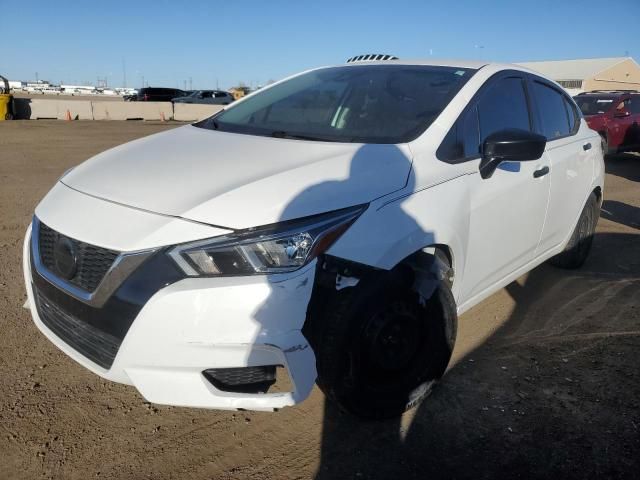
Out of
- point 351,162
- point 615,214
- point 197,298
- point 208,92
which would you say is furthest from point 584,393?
point 208,92

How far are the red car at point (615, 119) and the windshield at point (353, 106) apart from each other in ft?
34.7

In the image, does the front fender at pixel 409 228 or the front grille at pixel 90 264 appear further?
the front fender at pixel 409 228

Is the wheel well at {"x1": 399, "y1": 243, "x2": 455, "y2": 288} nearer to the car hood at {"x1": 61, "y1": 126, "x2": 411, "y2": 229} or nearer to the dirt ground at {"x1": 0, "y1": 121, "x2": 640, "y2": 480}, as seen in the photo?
the car hood at {"x1": 61, "y1": 126, "x2": 411, "y2": 229}

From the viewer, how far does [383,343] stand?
92.0 inches

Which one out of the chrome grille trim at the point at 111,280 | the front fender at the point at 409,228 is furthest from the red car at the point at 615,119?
the chrome grille trim at the point at 111,280

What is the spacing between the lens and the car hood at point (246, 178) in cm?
203

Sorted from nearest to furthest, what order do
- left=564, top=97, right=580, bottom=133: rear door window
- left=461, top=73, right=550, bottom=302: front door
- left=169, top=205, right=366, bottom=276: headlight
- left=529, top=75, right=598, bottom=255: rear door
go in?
left=169, top=205, right=366, bottom=276: headlight
left=461, top=73, right=550, bottom=302: front door
left=529, top=75, right=598, bottom=255: rear door
left=564, top=97, right=580, bottom=133: rear door window

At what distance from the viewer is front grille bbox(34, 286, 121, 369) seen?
2.05 metres

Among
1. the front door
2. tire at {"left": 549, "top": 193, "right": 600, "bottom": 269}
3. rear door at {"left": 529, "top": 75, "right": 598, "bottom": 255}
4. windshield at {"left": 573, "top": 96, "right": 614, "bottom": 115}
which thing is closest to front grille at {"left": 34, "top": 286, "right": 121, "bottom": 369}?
the front door

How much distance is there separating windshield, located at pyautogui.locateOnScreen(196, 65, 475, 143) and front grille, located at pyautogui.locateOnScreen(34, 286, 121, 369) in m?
1.40

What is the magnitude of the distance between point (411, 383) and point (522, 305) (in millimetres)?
1818

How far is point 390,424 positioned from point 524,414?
2.29 feet

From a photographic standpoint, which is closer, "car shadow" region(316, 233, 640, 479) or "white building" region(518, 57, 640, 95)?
"car shadow" region(316, 233, 640, 479)

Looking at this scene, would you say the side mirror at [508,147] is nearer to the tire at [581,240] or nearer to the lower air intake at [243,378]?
the lower air intake at [243,378]
